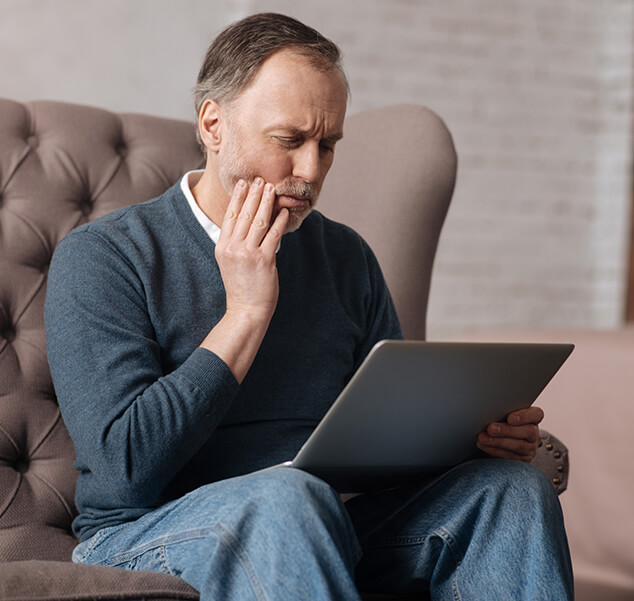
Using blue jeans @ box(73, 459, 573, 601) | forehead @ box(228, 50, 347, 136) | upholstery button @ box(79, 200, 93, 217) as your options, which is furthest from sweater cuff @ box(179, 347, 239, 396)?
upholstery button @ box(79, 200, 93, 217)

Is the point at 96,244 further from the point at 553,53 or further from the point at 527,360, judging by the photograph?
the point at 553,53

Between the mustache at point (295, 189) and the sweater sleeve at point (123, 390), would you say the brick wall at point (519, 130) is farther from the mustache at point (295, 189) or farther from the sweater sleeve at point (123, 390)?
the sweater sleeve at point (123, 390)

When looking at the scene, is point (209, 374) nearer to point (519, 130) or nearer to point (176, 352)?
point (176, 352)

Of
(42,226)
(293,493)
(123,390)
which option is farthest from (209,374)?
(42,226)

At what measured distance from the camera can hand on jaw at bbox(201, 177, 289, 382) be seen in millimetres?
1106

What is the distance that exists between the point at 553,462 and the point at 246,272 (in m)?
0.57

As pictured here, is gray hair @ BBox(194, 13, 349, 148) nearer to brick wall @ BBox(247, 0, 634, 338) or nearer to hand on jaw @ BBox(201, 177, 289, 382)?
hand on jaw @ BBox(201, 177, 289, 382)

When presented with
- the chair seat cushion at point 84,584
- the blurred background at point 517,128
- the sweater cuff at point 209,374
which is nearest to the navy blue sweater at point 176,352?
the sweater cuff at point 209,374

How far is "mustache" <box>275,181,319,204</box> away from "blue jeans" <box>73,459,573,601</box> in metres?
0.42

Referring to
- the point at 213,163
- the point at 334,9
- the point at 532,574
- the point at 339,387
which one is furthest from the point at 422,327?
the point at 334,9

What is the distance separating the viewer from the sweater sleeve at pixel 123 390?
103cm

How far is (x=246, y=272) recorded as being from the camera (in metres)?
1.14

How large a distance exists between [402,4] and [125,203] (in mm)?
2175

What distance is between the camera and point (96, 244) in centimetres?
118
